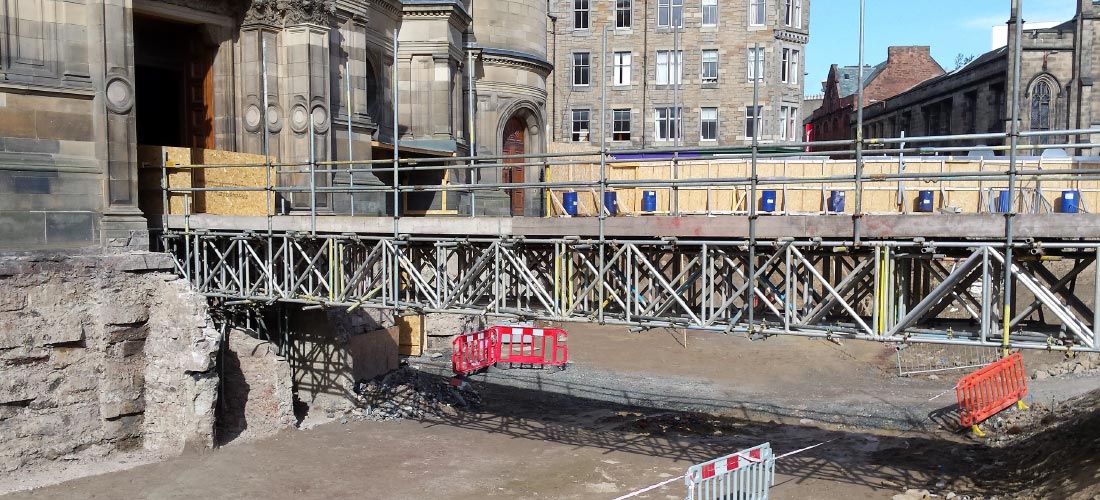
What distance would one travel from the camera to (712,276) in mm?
11391

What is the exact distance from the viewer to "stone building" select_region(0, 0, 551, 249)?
14.9 meters

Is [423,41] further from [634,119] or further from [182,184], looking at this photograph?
[634,119]

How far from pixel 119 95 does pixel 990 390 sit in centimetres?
2010

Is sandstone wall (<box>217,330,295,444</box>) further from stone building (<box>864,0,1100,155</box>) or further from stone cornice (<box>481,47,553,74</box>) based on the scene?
stone building (<box>864,0,1100,155</box>)

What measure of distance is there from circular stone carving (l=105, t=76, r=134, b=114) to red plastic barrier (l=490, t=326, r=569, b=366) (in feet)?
41.1

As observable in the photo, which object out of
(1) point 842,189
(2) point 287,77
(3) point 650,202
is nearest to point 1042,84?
(1) point 842,189

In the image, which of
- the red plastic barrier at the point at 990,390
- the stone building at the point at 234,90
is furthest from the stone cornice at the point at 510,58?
the red plastic barrier at the point at 990,390

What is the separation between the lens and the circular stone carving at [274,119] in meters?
20.4

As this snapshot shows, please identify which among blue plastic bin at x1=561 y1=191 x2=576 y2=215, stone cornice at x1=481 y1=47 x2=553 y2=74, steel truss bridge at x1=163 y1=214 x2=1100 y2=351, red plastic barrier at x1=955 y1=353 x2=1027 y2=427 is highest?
stone cornice at x1=481 y1=47 x2=553 y2=74

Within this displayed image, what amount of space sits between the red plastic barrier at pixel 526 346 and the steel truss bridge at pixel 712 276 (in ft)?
31.8

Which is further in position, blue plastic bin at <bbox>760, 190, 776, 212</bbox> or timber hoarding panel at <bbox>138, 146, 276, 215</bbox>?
blue plastic bin at <bbox>760, 190, 776, 212</bbox>

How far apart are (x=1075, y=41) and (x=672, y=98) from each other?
1948 cm

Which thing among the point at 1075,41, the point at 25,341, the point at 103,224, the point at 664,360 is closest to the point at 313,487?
the point at 25,341

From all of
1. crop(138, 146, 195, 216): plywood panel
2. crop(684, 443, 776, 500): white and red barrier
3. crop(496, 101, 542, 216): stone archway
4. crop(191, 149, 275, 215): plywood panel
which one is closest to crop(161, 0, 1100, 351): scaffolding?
crop(138, 146, 195, 216): plywood panel
